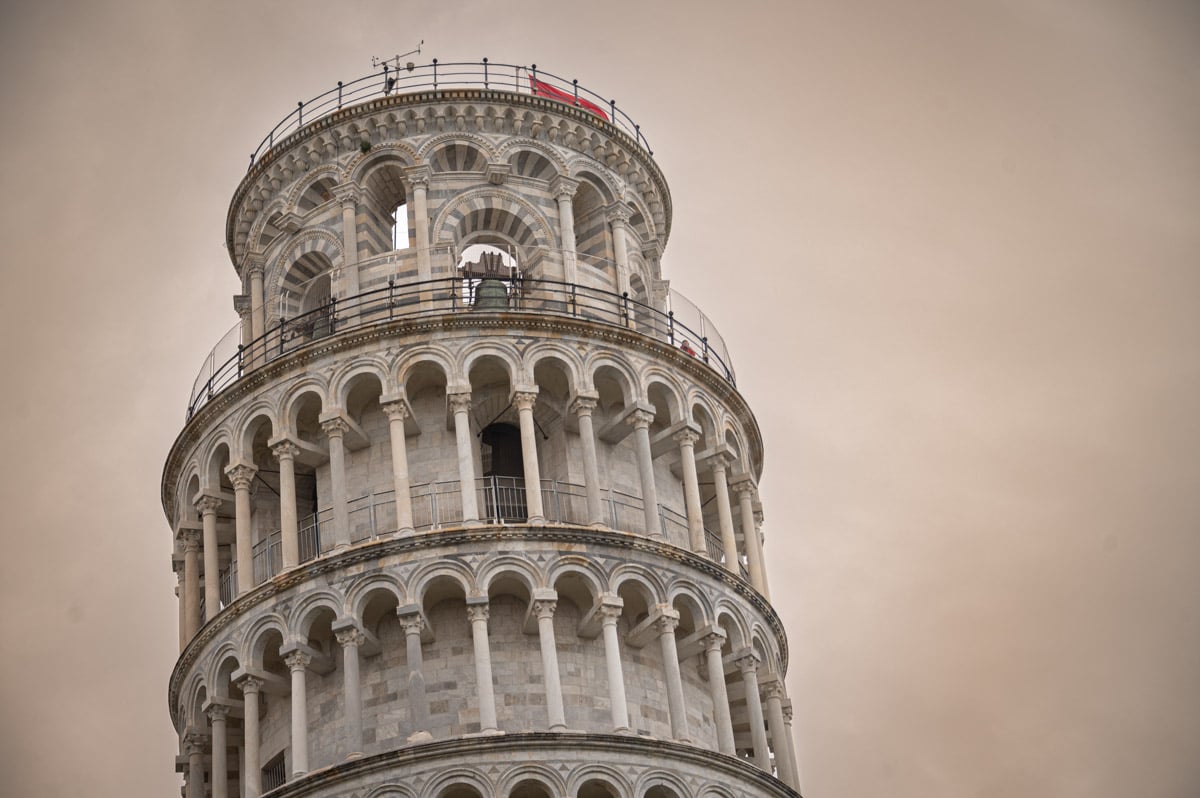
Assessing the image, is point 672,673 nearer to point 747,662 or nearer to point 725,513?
point 747,662

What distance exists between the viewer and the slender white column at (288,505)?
4862 cm

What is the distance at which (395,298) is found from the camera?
5266cm

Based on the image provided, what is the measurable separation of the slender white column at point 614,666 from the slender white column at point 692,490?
136 inches

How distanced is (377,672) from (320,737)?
6.66 ft

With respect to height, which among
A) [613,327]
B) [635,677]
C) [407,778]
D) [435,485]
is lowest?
[407,778]

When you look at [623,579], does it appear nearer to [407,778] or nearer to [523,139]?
[407,778]

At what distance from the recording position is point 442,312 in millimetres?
51125

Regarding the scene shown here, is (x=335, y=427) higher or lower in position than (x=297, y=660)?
higher

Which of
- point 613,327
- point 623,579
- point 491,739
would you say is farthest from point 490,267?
point 491,739

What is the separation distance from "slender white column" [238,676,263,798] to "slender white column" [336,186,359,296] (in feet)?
36.6

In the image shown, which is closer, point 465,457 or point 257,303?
point 465,457

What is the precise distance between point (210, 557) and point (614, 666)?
11.5 metres

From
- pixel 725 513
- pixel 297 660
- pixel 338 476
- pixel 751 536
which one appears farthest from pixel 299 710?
pixel 751 536

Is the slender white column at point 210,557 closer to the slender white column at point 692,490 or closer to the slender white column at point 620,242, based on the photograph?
the slender white column at point 692,490
